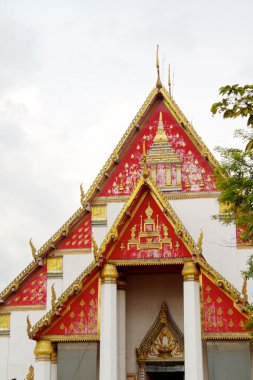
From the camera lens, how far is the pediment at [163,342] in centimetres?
1287

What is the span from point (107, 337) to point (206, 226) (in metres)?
3.38

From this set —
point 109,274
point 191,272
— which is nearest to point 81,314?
point 109,274

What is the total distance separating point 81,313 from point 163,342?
1.91 m

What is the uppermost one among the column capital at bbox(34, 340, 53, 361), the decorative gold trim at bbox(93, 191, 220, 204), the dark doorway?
the decorative gold trim at bbox(93, 191, 220, 204)

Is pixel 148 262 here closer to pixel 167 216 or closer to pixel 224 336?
pixel 167 216

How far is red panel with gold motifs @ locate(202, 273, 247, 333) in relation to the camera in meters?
11.7

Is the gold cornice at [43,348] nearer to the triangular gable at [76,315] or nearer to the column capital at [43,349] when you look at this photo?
the column capital at [43,349]

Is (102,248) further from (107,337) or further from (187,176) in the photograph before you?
(187,176)

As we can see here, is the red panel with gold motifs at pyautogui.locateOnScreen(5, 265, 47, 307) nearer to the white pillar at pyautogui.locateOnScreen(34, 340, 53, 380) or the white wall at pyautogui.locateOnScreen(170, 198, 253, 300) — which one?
the white pillar at pyautogui.locateOnScreen(34, 340, 53, 380)

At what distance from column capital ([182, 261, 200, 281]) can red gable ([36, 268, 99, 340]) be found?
1.68 meters

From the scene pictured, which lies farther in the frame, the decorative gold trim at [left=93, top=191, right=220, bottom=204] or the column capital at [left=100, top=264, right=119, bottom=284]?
the decorative gold trim at [left=93, top=191, right=220, bottom=204]

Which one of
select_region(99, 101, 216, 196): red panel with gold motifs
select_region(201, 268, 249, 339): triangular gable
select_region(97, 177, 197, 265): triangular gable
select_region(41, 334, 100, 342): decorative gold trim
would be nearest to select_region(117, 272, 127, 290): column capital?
select_region(97, 177, 197, 265): triangular gable

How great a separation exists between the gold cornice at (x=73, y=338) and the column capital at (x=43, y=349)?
0.10m

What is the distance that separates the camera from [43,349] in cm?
1216
